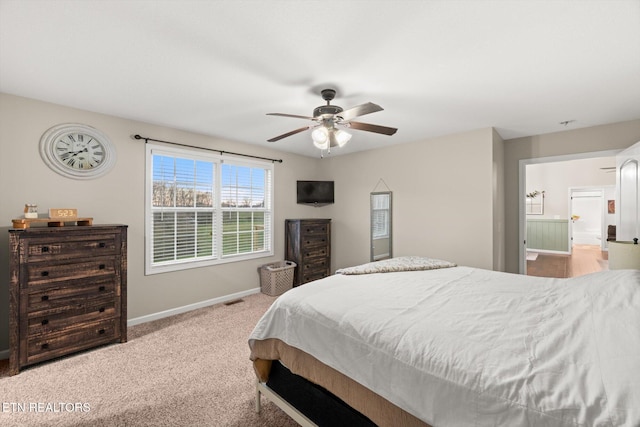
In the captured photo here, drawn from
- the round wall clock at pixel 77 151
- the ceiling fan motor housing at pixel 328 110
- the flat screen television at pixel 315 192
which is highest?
the ceiling fan motor housing at pixel 328 110

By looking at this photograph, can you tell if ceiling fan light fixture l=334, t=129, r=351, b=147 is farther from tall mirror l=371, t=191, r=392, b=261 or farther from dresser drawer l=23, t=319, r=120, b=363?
dresser drawer l=23, t=319, r=120, b=363

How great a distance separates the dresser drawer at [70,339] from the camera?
2.40m

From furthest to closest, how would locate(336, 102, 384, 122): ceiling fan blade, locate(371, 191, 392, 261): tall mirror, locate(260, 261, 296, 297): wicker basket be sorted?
locate(371, 191, 392, 261): tall mirror < locate(260, 261, 296, 297): wicker basket < locate(336, 102, 384, 122): ceiling fan blade

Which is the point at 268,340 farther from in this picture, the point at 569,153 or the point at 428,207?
the point at 569,153

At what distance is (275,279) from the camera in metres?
4.47

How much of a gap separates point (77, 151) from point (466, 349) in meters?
3.96

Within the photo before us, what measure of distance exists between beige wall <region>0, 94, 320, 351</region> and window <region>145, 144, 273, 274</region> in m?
0.14

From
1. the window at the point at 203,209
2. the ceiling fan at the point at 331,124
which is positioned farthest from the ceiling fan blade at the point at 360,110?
the window at the point at 203,209

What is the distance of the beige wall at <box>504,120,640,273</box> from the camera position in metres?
3.36

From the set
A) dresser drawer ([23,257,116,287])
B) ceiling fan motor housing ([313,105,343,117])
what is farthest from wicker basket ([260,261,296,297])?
ceiling fan motor housing ([313,105,343,117])

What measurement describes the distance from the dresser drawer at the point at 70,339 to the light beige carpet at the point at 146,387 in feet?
0.29

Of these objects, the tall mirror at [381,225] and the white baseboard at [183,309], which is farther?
the tall mirror at [381,225]

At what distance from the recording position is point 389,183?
4645 mm

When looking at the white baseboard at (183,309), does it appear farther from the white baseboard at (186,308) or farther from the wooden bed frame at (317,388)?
the wooden bed frame at (317,388)
